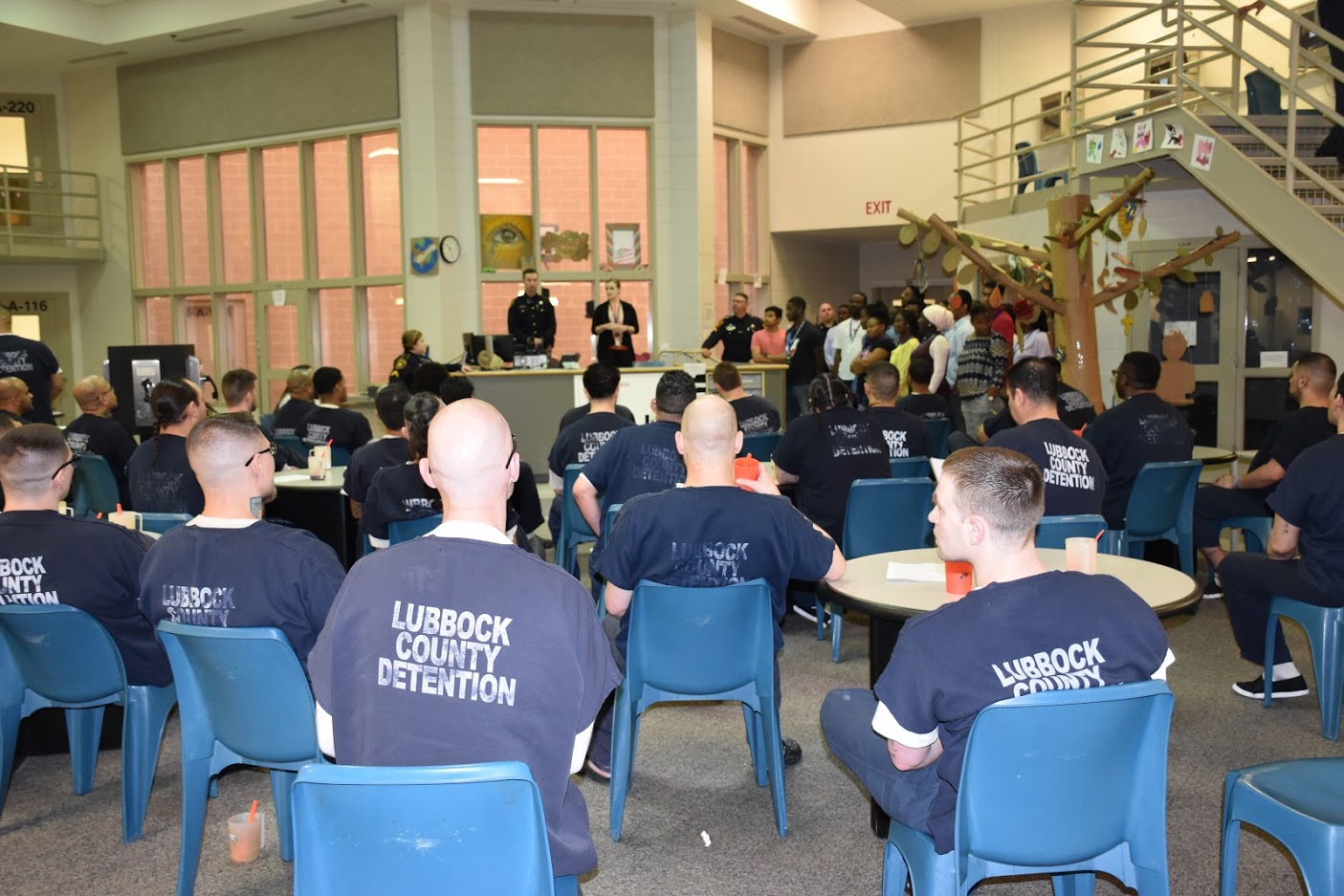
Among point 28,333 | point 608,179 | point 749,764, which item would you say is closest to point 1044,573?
point 749,764

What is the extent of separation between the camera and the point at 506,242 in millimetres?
12805

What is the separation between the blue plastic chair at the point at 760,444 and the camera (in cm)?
679

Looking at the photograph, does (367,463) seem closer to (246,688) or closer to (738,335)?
(246,688)

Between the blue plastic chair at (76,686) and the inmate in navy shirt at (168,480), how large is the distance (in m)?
1.66

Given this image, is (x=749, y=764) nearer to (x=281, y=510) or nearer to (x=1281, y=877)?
(x=1281, y=877)

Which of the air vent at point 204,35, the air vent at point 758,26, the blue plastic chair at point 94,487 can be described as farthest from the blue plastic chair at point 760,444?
the air vent at point 204,35

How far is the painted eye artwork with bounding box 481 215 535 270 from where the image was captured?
41.7 feet

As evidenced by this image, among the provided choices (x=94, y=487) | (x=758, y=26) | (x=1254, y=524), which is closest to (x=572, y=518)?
(x=94, y=487)

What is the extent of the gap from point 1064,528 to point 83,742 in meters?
3.41

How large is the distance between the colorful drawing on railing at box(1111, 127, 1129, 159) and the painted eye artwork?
21.9 feet

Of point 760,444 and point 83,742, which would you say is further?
point 760,444

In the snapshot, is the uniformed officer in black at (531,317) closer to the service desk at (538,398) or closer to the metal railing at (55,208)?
the service desk at (538,398)

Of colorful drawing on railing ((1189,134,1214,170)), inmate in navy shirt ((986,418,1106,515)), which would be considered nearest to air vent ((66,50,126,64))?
colorful drawing on railing ((1189,134,1214,170))

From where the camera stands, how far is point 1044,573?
2146 millimetres
